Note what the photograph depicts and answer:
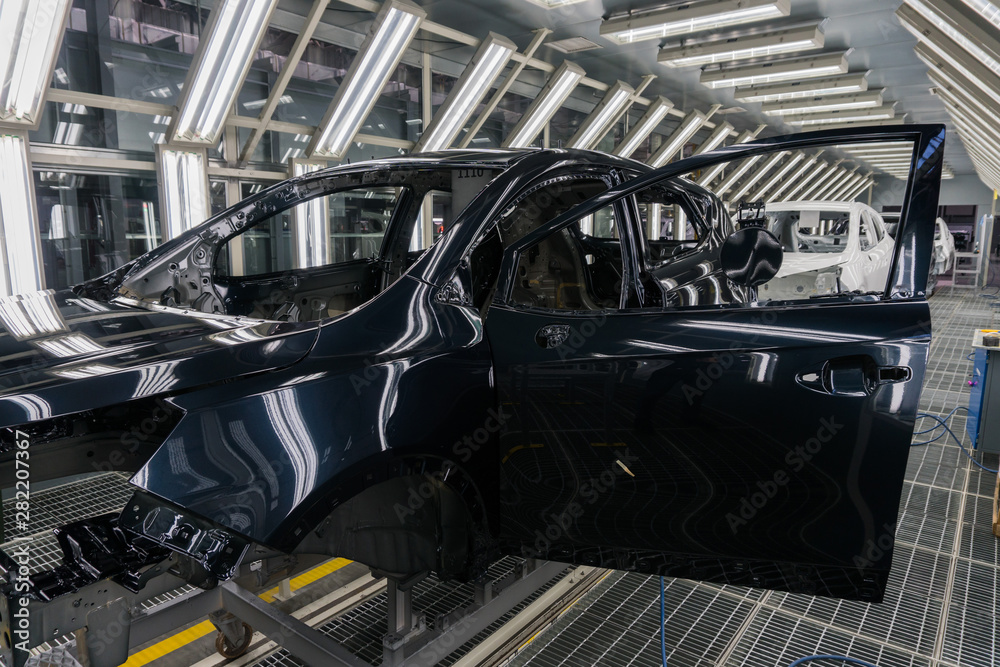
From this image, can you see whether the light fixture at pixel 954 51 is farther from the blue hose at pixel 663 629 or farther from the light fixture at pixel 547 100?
the blue hose at pixel 663 629

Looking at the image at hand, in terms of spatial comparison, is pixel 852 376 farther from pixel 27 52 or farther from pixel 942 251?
pixel 942 251

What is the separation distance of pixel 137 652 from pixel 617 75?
9121 millimetres

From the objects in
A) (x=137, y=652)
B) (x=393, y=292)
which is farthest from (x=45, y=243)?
(x=393, y=292)

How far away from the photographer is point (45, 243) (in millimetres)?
5414

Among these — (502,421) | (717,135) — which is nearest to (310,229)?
(502,421)

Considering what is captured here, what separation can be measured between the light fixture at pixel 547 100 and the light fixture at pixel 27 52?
5170 millimetres

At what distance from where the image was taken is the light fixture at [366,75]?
19.5 ft

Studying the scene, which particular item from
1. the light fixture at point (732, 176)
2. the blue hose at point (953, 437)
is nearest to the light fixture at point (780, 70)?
the light fixture at point (732, 176)

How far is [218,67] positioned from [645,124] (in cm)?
674

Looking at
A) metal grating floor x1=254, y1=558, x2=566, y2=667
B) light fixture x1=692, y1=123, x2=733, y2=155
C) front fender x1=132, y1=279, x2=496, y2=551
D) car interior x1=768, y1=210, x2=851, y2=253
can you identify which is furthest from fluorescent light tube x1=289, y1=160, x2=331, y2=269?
light fixture x1=692, y1=123, x2=733, y2=155

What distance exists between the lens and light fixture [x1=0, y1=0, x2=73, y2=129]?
4.07m

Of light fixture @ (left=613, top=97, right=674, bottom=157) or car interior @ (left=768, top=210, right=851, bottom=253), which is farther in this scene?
light fixture @ (left=613, top=97, right=674, bottom=157)

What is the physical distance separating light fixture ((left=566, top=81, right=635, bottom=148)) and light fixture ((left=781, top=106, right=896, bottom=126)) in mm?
4701

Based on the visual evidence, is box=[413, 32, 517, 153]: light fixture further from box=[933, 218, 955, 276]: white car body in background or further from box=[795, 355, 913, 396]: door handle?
box=[933, 218, 955, 276]: white car body in background
